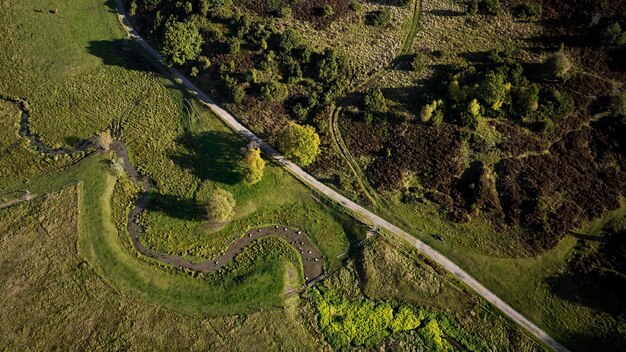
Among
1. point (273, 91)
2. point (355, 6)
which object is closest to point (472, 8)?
point (355, 6)

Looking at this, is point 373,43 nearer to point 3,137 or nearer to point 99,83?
point 99,83

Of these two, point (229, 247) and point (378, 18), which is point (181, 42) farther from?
point (229, 247)

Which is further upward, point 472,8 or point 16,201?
point 472,8

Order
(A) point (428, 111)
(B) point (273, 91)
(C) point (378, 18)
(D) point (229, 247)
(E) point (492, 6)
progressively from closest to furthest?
(A) point (428, 111) < (E) point (492, 6) < (D) point (229, 247) < (B) point (273, 91) < (C) point (378, 18)

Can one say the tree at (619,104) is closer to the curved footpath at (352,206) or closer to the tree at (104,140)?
the curved footpath at (352,206)

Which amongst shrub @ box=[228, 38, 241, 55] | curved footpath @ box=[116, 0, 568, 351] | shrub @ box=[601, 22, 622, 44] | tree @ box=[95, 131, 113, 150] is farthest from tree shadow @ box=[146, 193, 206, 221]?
shrub @ box=[601, 22, 622, 44]

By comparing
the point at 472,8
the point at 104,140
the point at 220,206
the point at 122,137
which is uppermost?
the point at 472,8
